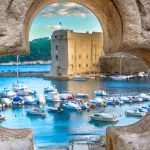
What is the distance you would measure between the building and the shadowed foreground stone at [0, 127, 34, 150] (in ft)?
188

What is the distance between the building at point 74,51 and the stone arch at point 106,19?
56.5 m

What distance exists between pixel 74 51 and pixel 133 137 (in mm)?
58691

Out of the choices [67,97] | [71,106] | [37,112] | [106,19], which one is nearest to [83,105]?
[71,106]

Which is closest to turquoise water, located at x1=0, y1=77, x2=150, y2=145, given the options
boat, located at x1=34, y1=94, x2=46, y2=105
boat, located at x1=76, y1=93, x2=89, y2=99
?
boat, located at x1=34, y1=94, x2=46, y2=105

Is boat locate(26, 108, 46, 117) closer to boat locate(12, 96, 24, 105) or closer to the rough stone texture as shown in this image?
boat locate(12, 96, 24, 105)

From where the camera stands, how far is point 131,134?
2906 mm

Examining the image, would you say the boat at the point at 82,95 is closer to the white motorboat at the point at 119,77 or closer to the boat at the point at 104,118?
the boat at the point at 104,118

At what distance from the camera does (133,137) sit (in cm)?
289

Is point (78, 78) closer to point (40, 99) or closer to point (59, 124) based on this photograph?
point (40, 99)

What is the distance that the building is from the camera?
60.8 metres

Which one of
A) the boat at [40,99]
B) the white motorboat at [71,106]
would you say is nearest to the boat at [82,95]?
the boat at [40,99]

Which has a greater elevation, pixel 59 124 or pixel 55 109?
pixel 55 109

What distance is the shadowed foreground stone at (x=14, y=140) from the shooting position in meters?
2.80

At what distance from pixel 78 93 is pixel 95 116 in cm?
1650
